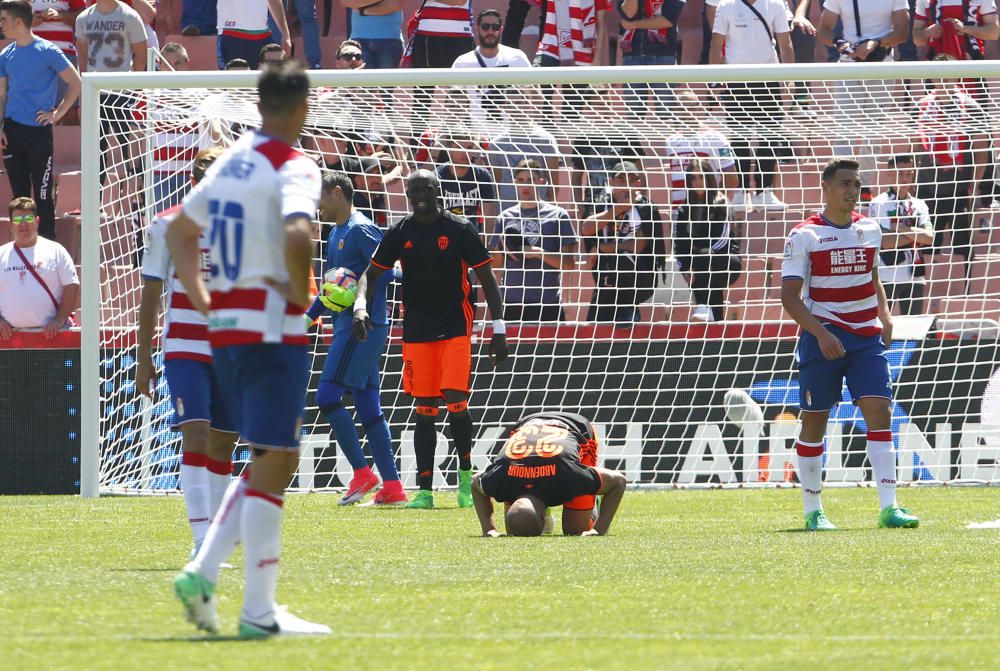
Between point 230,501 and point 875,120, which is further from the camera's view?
point 875,120

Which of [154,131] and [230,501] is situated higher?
[154,131]

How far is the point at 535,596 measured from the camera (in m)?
6.36

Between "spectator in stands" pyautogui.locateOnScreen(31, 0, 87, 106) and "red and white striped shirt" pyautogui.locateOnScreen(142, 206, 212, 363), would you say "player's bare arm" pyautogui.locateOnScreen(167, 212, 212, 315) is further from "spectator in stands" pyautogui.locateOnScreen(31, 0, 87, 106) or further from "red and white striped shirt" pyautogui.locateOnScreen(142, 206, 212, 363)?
"spectator in stands" pyautogui.locateOnScreen(31, 0, 87, 106)

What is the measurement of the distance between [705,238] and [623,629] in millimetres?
9111

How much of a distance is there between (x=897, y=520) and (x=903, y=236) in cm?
503

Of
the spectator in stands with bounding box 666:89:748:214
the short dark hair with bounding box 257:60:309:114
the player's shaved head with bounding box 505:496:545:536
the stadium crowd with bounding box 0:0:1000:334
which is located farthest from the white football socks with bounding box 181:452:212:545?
the spectator in stands with bounding box 666:89:748:214

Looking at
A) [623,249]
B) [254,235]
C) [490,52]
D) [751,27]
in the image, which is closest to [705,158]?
[623,249]

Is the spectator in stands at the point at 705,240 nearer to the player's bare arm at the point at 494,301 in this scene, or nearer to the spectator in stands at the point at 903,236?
the spectator in stands at the point at 903,236

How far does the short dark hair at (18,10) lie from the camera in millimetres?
15023

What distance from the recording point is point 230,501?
18.1 ft

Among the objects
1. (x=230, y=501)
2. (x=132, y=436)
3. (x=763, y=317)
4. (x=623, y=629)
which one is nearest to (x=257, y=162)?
(x=230, y=501)

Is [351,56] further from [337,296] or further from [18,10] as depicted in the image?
[337,296]

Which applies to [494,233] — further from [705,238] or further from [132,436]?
[132,436]

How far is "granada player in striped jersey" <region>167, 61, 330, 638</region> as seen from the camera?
5238 millimetres
